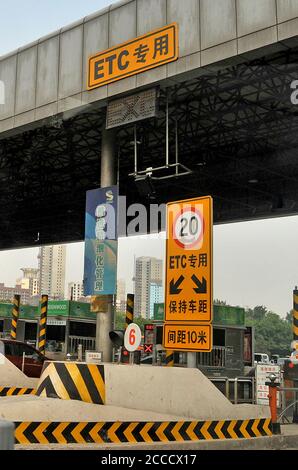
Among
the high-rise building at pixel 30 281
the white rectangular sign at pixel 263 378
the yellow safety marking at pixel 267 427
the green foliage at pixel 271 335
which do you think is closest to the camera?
the yellow safety marking at pixel 267 427

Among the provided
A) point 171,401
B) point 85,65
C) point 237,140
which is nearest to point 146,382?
point 171,401

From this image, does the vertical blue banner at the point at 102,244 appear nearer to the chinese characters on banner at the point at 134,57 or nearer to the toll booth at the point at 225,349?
the chinese characters on banner at the point at 134,57

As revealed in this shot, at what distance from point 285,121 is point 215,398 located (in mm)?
16286

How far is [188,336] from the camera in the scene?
32.1 ft

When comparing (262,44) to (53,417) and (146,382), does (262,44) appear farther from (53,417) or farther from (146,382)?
(53,417)

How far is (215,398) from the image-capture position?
9711 millimetres

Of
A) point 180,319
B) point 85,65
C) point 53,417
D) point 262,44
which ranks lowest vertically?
point 53,417

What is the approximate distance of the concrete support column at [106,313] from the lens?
1734 cm

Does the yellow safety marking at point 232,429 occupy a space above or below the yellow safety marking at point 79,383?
below

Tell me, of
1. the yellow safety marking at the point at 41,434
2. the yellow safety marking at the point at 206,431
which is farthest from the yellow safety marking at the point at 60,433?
the yellow safety marking at the point at 206,431

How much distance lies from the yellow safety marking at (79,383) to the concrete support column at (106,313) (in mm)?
7952

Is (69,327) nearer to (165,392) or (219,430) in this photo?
(165,392)

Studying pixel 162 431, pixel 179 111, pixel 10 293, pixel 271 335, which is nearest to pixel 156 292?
pixel 10 293

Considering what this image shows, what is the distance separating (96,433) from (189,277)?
3083 mm
